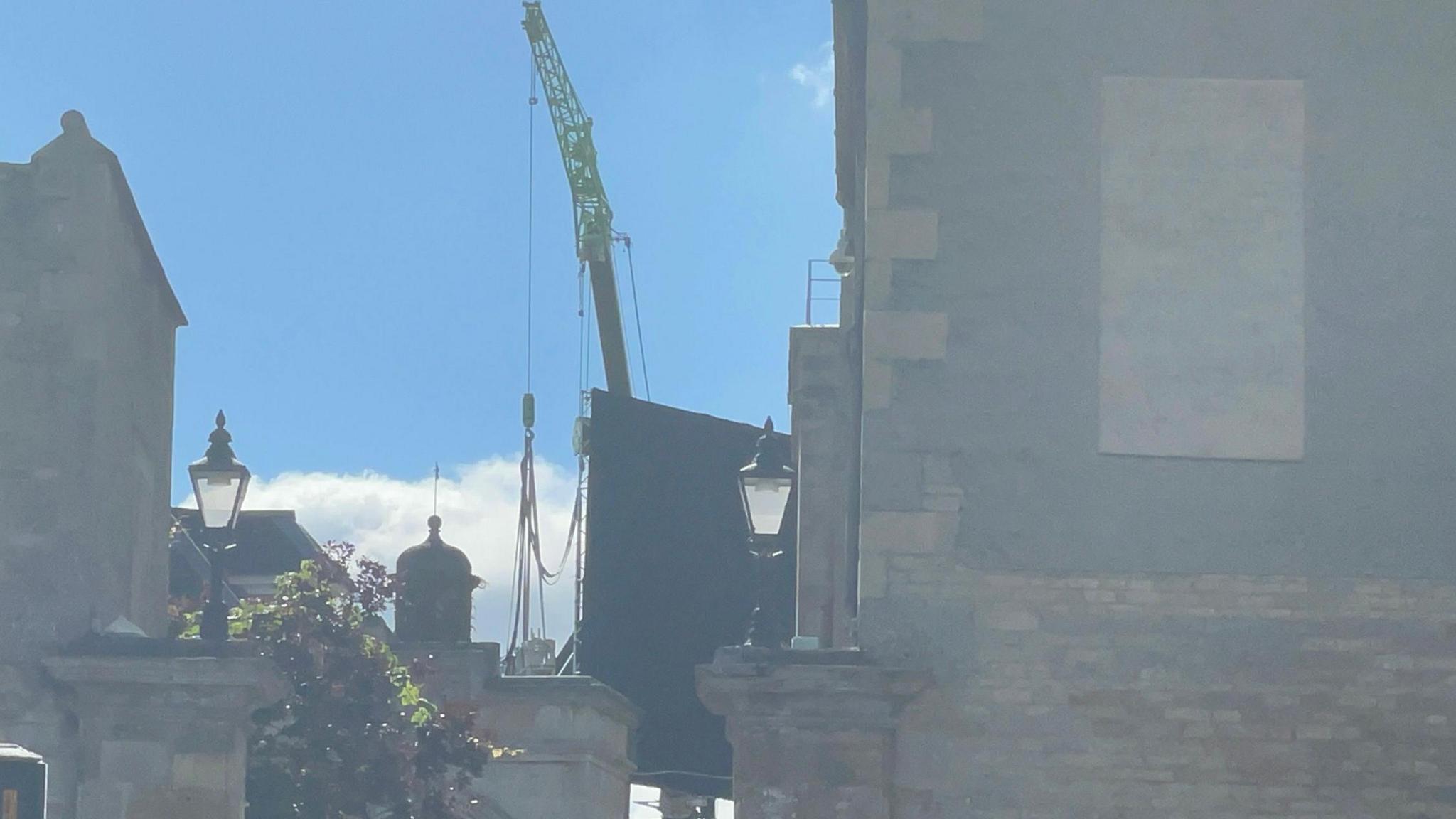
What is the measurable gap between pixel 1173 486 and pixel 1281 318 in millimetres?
1074

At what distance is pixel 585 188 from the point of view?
191 ft

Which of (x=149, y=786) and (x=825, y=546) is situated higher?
(x=825, y=546)

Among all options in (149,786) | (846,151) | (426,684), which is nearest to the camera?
(149,786)

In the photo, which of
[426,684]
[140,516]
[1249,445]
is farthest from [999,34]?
[426,684]

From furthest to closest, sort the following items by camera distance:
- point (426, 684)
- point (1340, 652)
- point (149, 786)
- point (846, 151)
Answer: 1. point (426, 684)
2. point (846, 151)
3. point (149, 786)
4. point (1340, 652)

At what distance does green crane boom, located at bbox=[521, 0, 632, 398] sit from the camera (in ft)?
187

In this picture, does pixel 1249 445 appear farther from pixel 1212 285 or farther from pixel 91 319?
pixel 91 319

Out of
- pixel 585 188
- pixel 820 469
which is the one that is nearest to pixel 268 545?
pixel 585 188

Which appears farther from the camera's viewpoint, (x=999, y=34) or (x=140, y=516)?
(x=140, y=516)

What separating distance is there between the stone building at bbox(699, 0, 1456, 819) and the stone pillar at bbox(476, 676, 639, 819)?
991 cm

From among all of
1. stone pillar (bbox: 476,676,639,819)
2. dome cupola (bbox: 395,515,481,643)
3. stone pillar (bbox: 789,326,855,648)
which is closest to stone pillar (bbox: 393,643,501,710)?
stone pillar (bbox: 476,676,639,819)

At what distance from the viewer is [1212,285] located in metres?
13.3

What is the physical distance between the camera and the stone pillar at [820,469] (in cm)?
1989

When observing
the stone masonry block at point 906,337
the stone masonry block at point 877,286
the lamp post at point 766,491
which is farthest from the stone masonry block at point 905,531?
the lamp post at point 766,491
